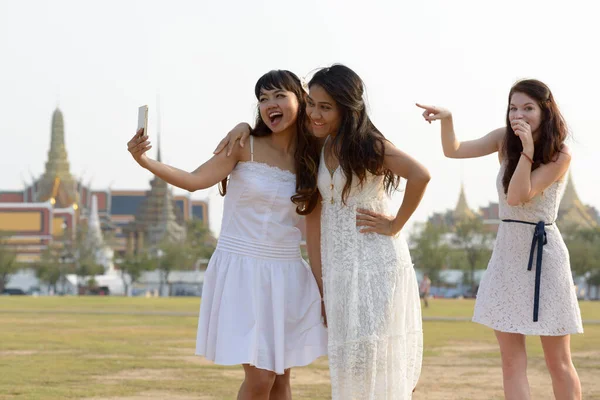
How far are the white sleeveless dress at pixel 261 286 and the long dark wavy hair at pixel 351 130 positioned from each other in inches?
12.6

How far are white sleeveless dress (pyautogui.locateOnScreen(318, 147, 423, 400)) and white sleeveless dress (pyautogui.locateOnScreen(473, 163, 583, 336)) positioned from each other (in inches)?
14.0

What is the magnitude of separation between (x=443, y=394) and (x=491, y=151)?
283cm

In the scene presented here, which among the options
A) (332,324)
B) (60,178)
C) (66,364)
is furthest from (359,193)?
(60,178)

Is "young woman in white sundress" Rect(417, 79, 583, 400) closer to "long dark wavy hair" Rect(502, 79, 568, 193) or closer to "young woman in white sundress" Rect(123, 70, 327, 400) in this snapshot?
"long dark wavy hair" Rect(502, 79, 568, 193)

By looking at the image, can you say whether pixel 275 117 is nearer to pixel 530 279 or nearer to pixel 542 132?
pixel 542 132

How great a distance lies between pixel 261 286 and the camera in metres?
3.68

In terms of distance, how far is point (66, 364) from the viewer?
27.1 ft

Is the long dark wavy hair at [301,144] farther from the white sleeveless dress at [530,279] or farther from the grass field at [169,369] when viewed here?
the grass field at [169,369]

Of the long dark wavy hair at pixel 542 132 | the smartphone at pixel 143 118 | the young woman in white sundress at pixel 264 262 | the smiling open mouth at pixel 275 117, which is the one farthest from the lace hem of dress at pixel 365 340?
the smartphone at pixel 143 118

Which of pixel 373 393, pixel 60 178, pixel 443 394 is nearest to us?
pixel 373 393

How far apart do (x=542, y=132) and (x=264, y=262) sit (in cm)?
109

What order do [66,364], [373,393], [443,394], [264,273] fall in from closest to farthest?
[373,393] → [264,273] → [443,394] → [66,364]

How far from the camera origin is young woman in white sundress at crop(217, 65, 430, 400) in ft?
11.2

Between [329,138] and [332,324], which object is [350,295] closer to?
[332,324]
